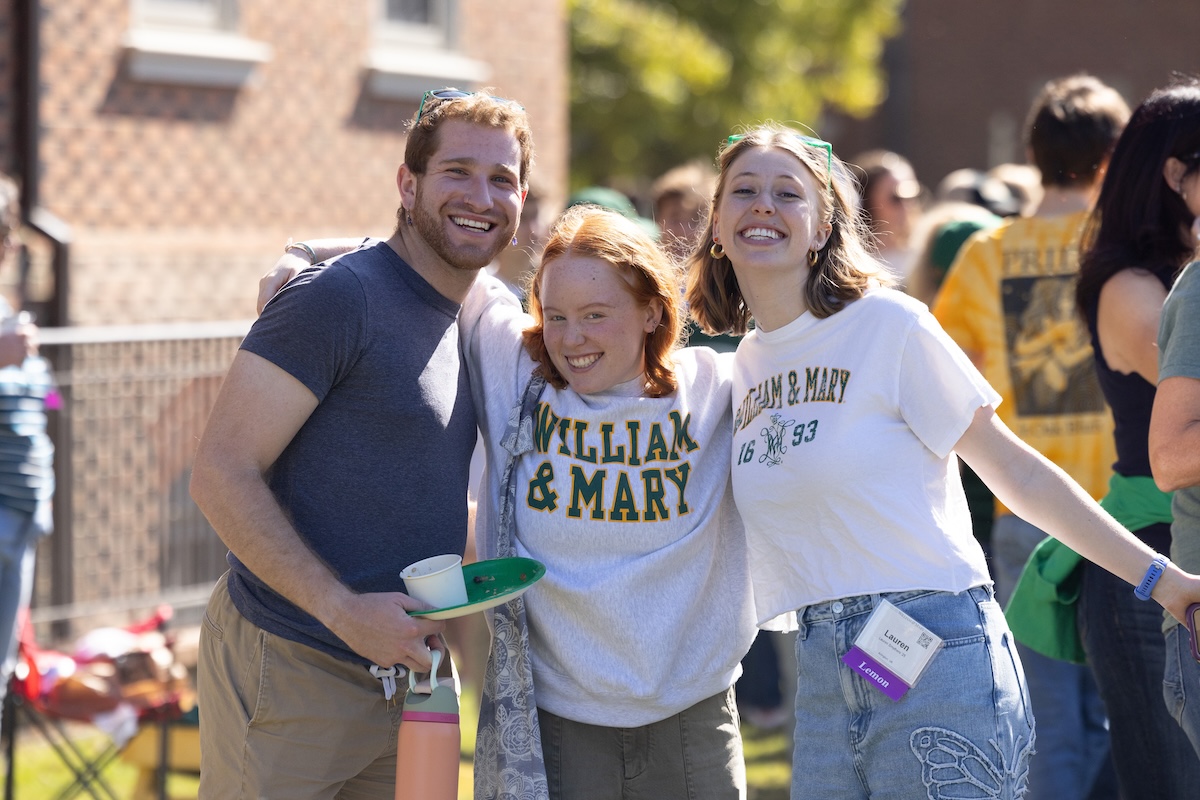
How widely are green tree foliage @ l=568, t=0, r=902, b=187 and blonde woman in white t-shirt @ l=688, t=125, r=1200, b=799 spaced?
61.6 ft

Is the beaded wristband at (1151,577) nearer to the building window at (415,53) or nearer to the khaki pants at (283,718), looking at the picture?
the khaki pants at (283,718)

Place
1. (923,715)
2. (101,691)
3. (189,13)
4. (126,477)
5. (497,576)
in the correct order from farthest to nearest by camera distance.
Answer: (189,13) → (126,477) → (101,691) → (497,576) → (923,715)

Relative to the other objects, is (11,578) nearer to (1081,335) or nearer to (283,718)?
(283,718)

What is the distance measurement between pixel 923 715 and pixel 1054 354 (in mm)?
2023

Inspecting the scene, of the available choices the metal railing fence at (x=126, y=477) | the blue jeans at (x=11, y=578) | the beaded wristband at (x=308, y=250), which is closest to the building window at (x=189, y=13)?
the metal railing fence at (x=126, y=477)

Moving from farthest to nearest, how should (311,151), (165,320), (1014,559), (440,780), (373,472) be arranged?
(311,151) → (165,320) → (1014,559) → (373,472) → (440,780)

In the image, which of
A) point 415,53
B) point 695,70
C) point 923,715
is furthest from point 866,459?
point 695,70

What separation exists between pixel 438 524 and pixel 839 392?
89 cm

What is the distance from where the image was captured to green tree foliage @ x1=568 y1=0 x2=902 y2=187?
69.3 feet

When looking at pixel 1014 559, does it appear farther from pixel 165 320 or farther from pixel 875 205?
pixel 165 320

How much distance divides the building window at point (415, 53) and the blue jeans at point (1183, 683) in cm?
741

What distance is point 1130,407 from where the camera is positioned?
329 centimetres

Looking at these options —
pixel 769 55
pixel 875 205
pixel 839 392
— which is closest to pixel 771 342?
pixel 839 392

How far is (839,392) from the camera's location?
2744mm
